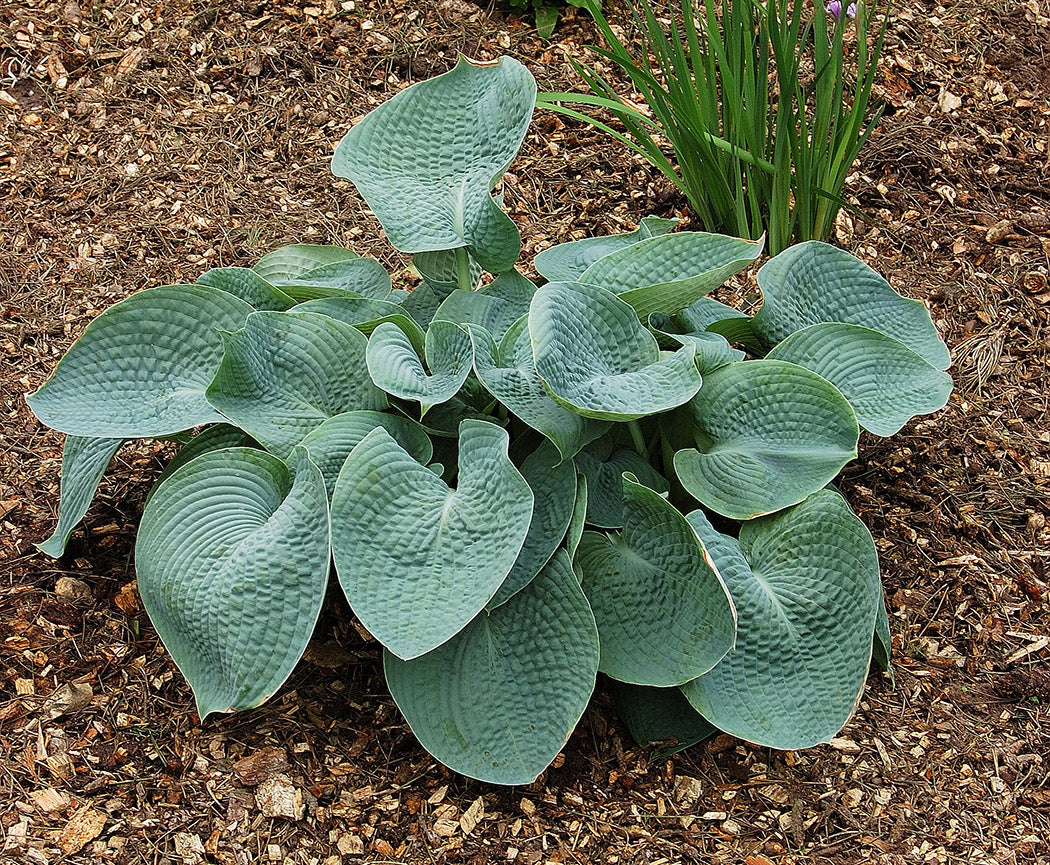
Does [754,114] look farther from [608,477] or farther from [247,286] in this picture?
[247,286]

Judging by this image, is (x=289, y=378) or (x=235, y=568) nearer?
(x=235, y=568)

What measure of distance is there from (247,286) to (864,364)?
3.34 ft

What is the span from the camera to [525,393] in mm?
1611

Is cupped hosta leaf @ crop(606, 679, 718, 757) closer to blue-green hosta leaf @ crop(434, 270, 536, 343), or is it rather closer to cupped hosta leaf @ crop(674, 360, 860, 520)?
cupped hosta leaf @ crop(674, 360, 860, 520)

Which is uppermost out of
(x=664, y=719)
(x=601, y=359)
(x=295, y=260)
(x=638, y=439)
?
(x=601, y=359)

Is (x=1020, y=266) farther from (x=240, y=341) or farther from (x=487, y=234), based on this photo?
(x=240, y=341)

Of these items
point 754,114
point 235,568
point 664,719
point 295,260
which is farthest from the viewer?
point 754,114

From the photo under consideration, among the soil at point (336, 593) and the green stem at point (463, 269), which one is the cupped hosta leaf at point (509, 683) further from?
the green stem at point (463, 269)

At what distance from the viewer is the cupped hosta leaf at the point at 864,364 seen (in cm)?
180

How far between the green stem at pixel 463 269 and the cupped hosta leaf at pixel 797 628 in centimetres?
60

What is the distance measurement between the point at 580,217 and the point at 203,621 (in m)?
1.53

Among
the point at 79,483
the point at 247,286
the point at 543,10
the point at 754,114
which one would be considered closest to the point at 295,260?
the point at 247,286

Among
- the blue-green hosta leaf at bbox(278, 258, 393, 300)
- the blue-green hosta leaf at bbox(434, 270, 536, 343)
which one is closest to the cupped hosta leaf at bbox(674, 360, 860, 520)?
the blue-green hosta leaf at bbox(434, 270, 536, 343)

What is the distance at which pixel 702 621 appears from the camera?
157 centimetres
